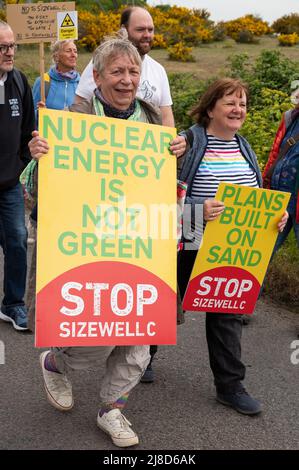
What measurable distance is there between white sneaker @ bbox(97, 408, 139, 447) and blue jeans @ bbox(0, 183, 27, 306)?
185cm

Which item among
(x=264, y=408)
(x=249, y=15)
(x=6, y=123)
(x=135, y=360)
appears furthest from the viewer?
(x=249, y=15)

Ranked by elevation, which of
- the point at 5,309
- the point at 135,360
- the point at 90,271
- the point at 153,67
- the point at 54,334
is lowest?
the point at 5,309

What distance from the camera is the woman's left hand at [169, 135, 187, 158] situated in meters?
3.36

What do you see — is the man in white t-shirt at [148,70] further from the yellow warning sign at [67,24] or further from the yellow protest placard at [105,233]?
the yellow protest placard at [105,233]

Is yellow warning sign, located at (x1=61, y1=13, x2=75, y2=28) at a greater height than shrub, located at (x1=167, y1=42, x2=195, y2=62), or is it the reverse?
yellow warning sign, located at (x1=61, y1=13, x2=75, y2=28)

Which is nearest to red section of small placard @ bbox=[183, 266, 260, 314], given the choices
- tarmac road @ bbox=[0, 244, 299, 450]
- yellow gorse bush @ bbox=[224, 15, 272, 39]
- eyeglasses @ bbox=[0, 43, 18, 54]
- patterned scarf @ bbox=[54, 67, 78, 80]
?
tarmac road @ bbox=[0, 244, 299, 450]

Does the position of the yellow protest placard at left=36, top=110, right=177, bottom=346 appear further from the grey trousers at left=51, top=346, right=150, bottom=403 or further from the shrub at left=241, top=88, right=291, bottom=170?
the shrub at left=241, top=88, right=291, bottom=170

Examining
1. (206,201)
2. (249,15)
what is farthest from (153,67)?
(249,15)

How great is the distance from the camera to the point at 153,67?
4.82 metres

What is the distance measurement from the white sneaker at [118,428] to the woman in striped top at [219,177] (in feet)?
2.08

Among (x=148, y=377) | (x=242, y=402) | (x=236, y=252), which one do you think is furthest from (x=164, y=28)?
(x=242, y=402)

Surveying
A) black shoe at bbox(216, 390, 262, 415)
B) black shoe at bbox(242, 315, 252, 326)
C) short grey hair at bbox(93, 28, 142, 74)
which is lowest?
black shoe at bbox(242, 315, 252, 326)
